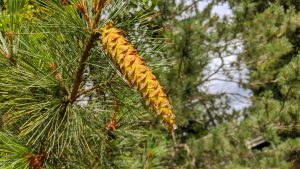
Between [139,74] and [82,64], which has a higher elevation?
[82,64]

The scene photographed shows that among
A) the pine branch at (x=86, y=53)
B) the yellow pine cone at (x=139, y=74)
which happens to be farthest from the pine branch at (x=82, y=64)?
the yellow pine cone at (x=139, y=74)

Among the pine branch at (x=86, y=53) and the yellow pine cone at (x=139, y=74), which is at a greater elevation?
the pine branch at (x=86, y=53)

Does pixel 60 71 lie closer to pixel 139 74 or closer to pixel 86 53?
pixel 86 53

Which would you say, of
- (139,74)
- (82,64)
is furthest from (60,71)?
(139,74)

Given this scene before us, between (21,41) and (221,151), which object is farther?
(221,151)

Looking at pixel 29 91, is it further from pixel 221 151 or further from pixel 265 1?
pixel 265 1

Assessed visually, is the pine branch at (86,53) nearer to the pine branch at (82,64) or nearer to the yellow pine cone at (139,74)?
the pine branch at (82,64)

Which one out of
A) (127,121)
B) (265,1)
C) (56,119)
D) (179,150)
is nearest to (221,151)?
(179,150)

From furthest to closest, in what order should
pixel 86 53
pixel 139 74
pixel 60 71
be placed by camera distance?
pixel 60 71 < pixel 86 53 < pixel 139 74

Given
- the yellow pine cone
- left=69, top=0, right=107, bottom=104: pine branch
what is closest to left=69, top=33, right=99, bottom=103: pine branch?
left=69, top=0, right=107, bottom=104: pine branch
